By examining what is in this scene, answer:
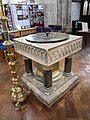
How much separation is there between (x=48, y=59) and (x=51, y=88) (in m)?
0.61

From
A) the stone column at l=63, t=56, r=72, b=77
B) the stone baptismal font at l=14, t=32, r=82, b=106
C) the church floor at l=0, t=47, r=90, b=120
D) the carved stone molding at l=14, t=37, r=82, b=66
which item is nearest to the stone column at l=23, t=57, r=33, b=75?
the stone baptismal font at l=14, t=32, r=82, b=106

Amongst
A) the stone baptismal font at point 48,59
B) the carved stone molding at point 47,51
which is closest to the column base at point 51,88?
the stone baptismal font at point 48,59

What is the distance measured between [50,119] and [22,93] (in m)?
0.56

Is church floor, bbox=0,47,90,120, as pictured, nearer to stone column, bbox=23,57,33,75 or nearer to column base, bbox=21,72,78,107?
column base, bbox=21,72,78,107

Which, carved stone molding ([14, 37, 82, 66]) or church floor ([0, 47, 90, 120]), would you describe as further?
church floor ([0, 47, 90, 120])

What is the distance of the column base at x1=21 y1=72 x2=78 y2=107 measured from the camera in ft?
5.67

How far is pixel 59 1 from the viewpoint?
414cm

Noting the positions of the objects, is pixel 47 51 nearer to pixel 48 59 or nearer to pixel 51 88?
pixel 48 59

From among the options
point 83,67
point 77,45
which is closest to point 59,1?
point 83,67

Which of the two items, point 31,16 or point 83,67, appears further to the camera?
point 31,16

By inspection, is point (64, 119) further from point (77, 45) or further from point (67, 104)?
point (77, 45)

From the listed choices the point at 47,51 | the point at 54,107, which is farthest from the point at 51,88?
the point at 47,51

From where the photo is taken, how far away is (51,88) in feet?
5.87

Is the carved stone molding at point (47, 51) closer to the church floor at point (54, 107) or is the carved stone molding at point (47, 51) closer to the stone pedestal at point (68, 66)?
the stone pedestal at point (68, 66)
